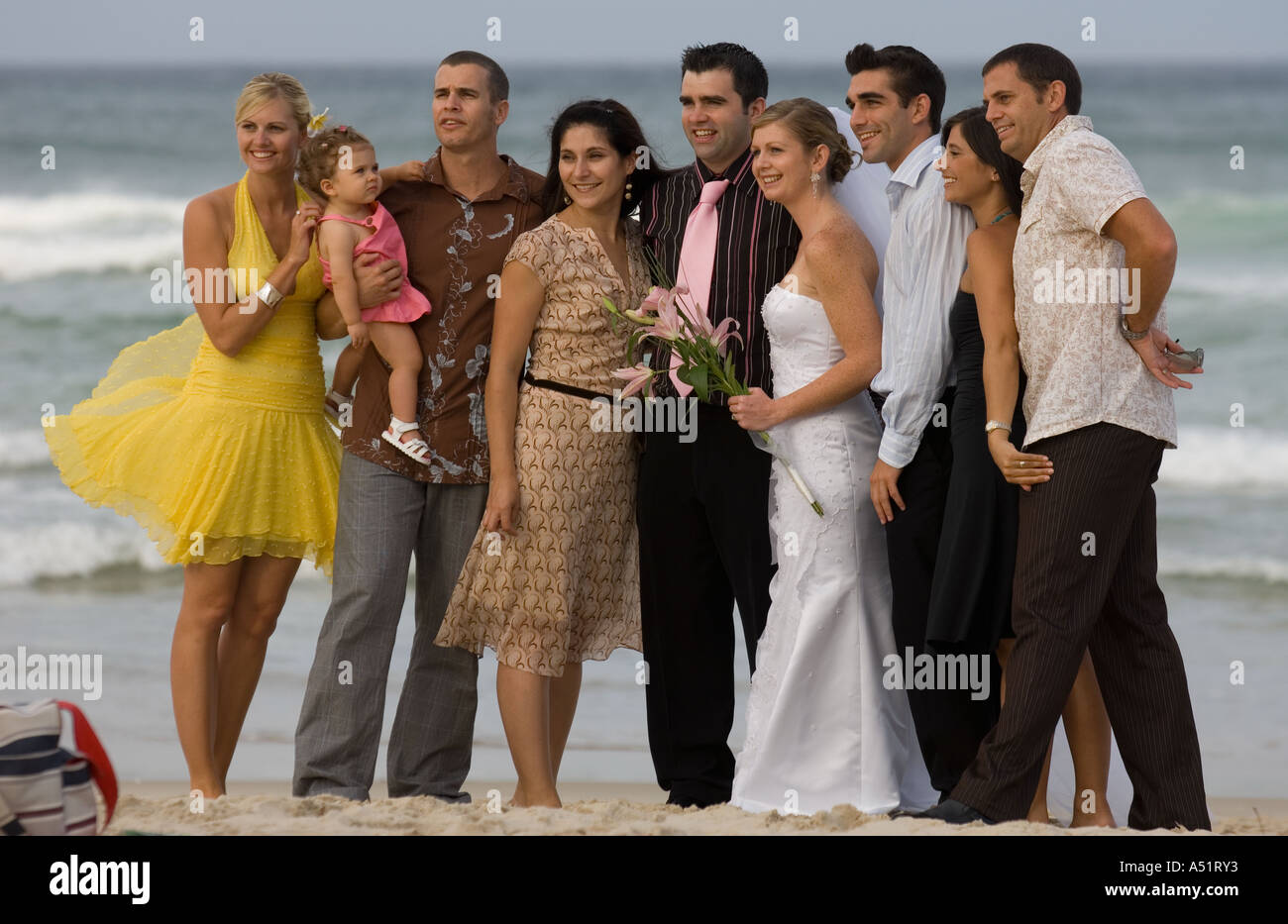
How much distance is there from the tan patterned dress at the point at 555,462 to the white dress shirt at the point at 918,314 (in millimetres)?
758

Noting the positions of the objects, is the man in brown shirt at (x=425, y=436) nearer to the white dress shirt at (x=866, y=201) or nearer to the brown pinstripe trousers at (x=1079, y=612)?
the white dress shirt at (x=866, y=201)

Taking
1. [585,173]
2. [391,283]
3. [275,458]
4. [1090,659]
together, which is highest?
[585,173]

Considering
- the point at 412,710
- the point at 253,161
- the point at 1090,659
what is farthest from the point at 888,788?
the point at 253,161

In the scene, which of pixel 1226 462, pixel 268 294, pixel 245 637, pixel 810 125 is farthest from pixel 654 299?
pixel 1226 462

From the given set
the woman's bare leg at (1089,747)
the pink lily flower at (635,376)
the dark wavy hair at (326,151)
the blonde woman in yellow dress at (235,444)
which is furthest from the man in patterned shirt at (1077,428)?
the blonde woman in yellow dress at (235,444)

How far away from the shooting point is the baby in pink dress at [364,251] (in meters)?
4.29

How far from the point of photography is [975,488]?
3.76 meters

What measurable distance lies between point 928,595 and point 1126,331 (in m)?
0.87

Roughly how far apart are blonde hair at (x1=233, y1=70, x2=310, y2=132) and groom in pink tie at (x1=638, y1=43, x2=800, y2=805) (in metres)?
1.06

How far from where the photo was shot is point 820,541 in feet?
13.4

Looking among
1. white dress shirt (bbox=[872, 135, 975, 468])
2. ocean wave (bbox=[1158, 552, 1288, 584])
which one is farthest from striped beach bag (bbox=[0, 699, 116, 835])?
ocean wave (bbox=[1158, 552, 1288, 584])

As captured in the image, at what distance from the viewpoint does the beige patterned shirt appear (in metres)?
3.54

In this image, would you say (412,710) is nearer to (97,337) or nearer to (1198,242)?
(97,337)
